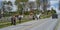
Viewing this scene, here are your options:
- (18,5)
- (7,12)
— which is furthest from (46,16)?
(7,12)

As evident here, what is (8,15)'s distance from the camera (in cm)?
247

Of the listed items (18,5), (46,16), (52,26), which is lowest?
(52,26)

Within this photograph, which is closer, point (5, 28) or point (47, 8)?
point (5, 28)

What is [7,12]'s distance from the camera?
8.15 ft

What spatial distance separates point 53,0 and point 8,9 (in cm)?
83

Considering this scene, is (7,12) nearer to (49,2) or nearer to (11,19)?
(11,19)

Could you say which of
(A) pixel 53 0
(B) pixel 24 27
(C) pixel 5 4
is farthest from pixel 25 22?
(A) pixel 53 0

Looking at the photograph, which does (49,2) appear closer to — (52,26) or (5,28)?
(52,26)

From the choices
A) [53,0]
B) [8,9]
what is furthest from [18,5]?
[53,0]

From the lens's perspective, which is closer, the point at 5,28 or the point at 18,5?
the point at 5,28

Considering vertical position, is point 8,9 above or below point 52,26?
above

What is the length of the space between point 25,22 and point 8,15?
0.32m

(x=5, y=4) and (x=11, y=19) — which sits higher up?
(x=5, y=4)

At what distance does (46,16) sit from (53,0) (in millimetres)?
319
